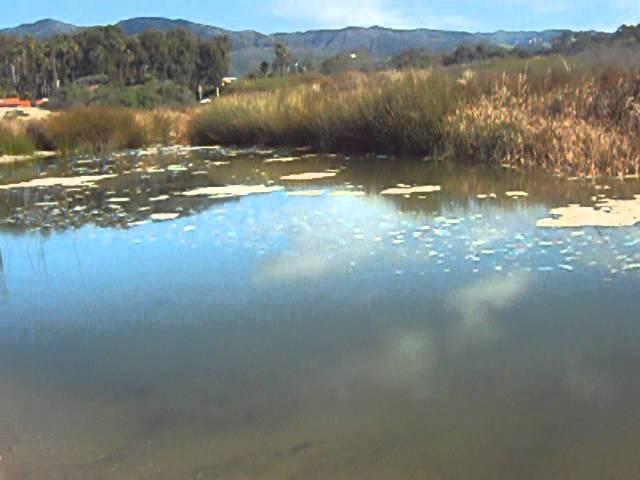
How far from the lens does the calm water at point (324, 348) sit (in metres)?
2.03

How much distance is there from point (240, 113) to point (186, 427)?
10.9m

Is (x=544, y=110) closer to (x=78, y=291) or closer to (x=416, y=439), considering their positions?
(x=78, y=291)

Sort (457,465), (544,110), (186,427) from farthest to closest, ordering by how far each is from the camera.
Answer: (544,110)
(186,427)
(457,465)

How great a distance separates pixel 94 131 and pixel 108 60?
39149mm

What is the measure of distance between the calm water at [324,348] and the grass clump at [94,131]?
765cm

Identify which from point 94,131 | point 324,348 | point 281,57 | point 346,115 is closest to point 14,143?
point 94,131

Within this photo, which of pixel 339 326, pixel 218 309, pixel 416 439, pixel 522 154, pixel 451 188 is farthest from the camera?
pixel 522 154

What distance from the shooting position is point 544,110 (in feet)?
26.6

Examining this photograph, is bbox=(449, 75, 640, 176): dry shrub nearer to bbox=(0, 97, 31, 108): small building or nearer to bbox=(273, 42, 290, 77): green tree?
bbox=(0, 97, 31, 108): small building

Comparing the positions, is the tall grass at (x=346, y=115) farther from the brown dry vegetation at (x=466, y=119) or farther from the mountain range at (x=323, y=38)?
the mountain range at (x=323, y=38)

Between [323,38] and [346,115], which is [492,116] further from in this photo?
[323,38]

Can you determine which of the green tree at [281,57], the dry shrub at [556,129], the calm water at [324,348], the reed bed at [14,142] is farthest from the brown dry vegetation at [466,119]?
the green tree at [281,57]

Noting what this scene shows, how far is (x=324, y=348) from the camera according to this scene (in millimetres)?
2744

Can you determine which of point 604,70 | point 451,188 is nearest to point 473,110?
point 604,70
